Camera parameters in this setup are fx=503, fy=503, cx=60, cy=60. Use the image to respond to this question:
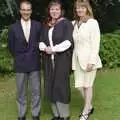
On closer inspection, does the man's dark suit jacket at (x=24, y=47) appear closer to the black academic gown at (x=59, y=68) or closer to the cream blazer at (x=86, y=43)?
the black academic gown at (x=59, y=68)

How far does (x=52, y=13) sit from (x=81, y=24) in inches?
21.4

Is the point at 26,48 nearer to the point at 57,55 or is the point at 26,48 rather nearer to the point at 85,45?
the point at 57,55

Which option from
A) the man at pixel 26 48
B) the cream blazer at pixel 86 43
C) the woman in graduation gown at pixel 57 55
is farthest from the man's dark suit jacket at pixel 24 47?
the cream blazer at pixel 86 43

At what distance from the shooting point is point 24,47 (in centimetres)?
796

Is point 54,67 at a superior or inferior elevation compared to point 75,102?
superior

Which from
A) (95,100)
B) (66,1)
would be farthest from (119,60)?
(95,100)

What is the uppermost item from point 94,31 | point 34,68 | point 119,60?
point 94,31

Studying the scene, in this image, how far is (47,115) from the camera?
28.9 ft

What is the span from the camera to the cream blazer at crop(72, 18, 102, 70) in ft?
26.2

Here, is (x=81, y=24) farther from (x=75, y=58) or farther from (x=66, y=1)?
(x=66, y=1)

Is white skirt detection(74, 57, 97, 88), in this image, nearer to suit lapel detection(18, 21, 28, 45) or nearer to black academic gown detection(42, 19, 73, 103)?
black academic gown detection(42, 19, 73, 103)

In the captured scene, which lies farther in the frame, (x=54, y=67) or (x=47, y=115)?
(x=47, y=115)

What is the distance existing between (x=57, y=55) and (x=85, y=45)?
0.49m

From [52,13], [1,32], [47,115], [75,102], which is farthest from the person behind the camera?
[1,32]
